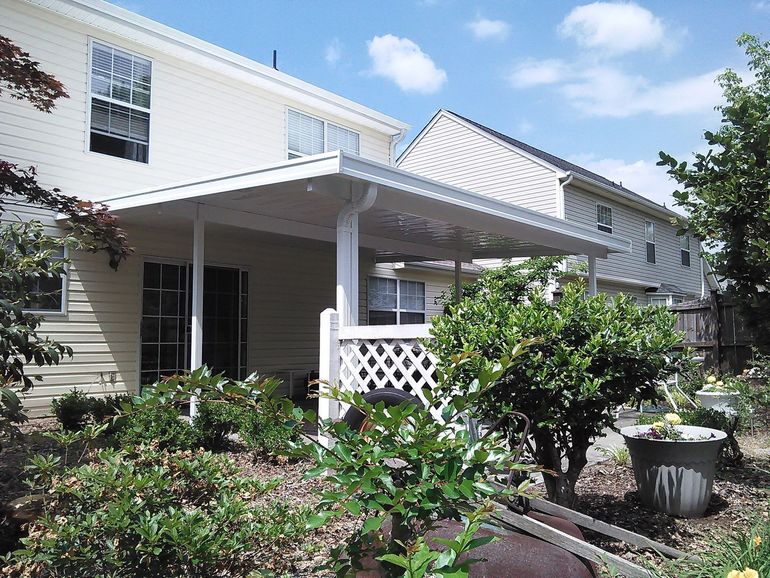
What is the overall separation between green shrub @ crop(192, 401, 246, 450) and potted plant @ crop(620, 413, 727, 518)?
388cm

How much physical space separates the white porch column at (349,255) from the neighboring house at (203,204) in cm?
2

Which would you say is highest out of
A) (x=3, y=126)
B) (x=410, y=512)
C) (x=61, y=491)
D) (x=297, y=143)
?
(x=297, y=143)

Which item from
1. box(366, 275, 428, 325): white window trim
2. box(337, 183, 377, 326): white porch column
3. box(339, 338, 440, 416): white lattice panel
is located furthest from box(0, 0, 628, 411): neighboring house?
box(366, 275, 428, 325): white window trim

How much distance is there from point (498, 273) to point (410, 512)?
12347 millimetres

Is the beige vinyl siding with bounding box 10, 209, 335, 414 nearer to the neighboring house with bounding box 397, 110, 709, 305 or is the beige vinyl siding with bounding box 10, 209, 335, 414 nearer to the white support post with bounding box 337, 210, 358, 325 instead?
the white support post with bounding box 337, 210, 358, 325

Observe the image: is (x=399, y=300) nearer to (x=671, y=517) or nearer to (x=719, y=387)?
(x=719, y=387)

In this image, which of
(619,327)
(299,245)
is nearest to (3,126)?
(299,245)

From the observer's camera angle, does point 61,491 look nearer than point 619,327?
Yes

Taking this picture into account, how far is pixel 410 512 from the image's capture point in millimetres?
1666

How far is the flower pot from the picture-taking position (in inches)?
311

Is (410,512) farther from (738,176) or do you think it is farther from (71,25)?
(71,25)

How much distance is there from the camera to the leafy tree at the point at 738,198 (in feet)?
15.9

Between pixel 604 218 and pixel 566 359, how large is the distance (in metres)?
16.2

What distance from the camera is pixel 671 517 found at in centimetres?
434
